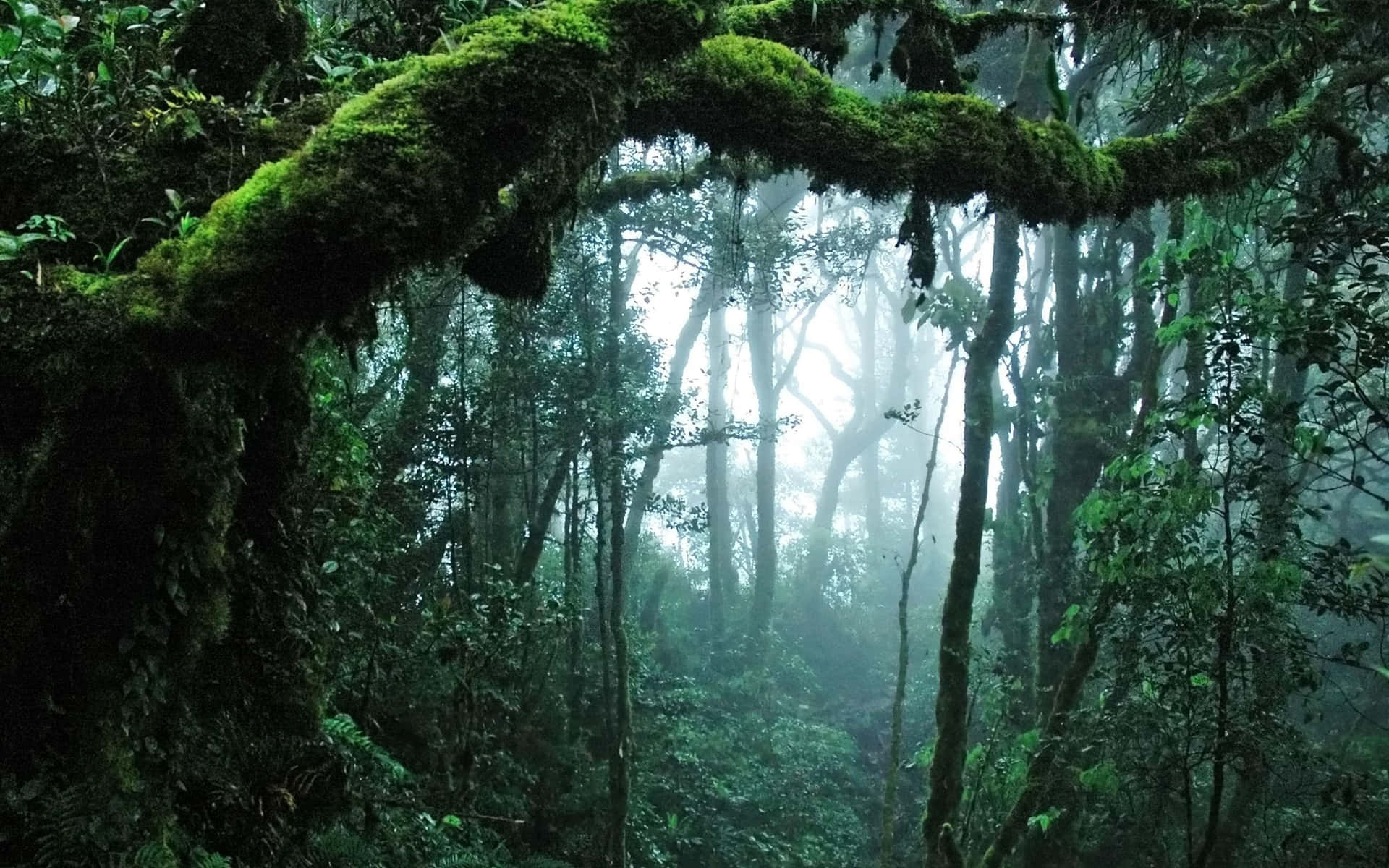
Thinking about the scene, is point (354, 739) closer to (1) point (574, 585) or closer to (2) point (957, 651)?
(2) point (957, 651)

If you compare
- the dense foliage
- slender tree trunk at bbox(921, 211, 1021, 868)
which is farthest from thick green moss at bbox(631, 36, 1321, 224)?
slender tree trunk at bbox(921, 211, 1021, 868)

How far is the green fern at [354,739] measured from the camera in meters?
5.02

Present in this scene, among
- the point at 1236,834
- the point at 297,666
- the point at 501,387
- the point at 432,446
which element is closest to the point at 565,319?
the point at 501,387

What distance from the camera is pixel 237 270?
7.77 ft

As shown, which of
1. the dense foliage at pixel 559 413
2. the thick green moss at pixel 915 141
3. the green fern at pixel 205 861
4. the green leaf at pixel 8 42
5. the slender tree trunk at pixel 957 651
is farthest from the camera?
the slender tree trunk at pixel 957 651

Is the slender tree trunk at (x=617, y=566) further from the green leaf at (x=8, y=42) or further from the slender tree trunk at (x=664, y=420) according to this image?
the green leaf at (x=8, y=42)

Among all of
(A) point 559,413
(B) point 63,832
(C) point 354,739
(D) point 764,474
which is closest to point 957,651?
(C) point 354,739

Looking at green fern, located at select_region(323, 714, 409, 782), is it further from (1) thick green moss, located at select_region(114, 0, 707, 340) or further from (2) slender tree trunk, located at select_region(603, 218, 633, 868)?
(1) thick green moss, located at select_region(114, 0, 707, 340)

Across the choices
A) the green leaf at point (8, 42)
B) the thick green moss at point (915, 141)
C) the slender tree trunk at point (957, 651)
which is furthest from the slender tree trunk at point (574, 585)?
the green leaf at point (8, 42)

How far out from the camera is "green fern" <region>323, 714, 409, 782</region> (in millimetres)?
5023

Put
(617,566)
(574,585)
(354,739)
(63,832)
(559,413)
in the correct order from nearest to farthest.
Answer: (63,832) < (354,739) < (617,566) < (559,413) < (574,585)

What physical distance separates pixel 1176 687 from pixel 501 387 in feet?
22.0

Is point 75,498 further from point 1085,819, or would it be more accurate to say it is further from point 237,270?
point 1085,819

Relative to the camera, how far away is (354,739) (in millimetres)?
5090
